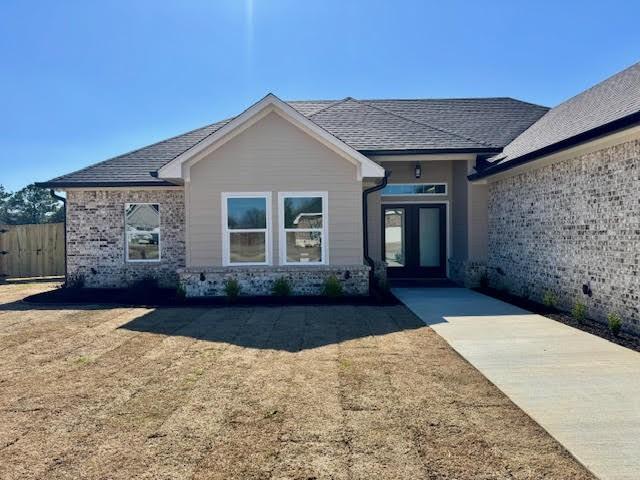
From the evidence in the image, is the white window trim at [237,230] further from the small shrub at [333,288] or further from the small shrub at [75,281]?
the small shrub at [75,281]

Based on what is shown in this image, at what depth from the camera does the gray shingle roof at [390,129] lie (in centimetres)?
1245

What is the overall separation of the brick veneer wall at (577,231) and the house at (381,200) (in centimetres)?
3

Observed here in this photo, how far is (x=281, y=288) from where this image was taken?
10523mm

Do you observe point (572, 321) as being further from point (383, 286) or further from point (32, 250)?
point (32, 250)

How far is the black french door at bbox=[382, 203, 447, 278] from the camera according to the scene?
548 inches

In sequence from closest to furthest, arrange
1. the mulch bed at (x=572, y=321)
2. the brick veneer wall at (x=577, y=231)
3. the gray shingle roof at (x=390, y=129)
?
the mulch bed at (x=572, y=321) < the brick veneer wall at (x=577, y=231) < the gray shingle roof at (x=390, y=129)

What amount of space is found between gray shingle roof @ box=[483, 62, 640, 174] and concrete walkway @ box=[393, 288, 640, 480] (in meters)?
3.48

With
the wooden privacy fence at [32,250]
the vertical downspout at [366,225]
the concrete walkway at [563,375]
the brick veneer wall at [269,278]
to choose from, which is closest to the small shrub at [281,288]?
the brick veneer wall at [269,278]

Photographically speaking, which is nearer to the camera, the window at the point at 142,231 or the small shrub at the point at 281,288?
the small shrub at the point at 281,288

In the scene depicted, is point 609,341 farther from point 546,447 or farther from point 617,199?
point 546,447

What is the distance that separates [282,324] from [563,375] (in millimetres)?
4552

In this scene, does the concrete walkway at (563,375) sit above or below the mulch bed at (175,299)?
below

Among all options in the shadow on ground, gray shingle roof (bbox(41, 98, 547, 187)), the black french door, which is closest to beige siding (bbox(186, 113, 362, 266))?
gray shingle roof (bbox(41, 98, 547, 187))

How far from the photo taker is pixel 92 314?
9.20 metres
